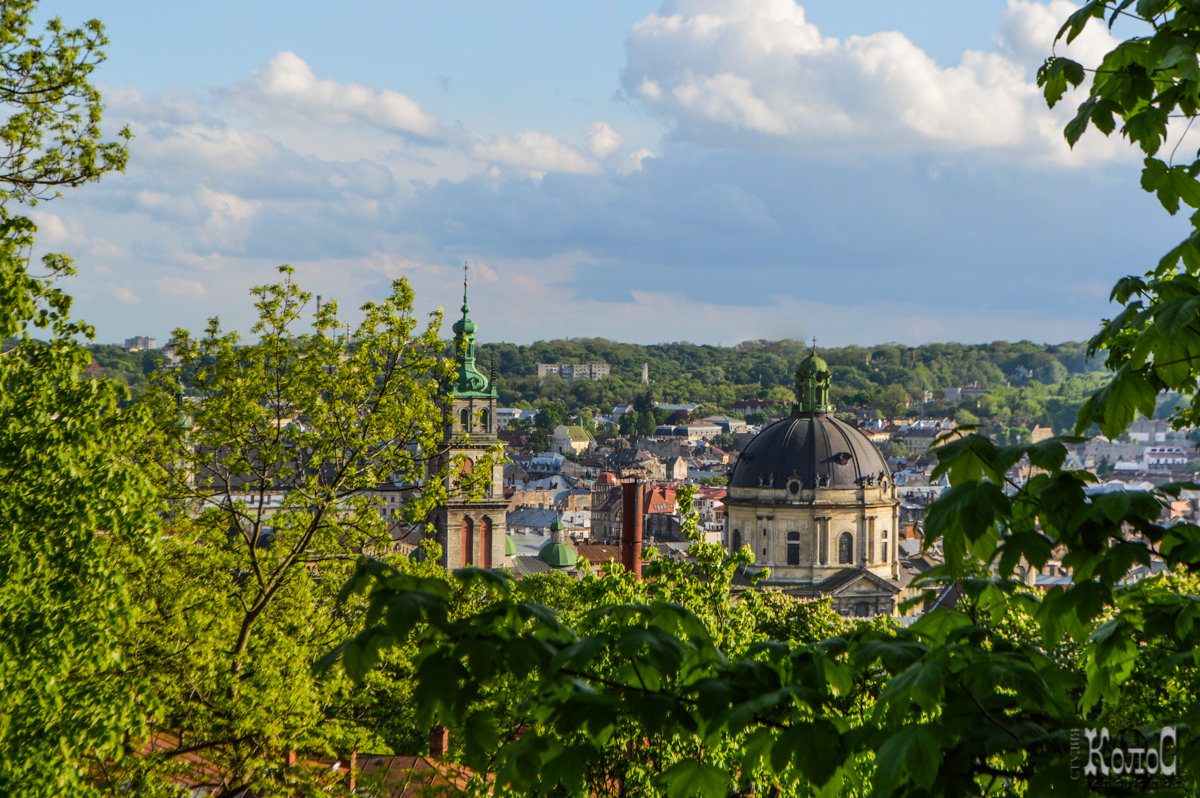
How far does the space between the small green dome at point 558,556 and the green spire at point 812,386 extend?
1175 inches

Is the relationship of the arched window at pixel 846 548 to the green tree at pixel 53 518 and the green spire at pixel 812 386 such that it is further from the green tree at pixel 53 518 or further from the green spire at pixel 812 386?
the green tree at pixel 53 518

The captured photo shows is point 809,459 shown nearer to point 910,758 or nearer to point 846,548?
point 846,548

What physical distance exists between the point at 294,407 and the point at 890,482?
54.5 m

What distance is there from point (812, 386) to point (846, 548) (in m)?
9.78

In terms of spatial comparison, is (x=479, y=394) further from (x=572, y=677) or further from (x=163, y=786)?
(x=572, y=677)

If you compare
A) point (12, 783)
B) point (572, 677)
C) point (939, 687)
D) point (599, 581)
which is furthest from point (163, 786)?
point (939, 687)

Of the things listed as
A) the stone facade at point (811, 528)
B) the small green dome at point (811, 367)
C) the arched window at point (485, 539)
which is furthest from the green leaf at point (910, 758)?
the arched window at point (485, 539)

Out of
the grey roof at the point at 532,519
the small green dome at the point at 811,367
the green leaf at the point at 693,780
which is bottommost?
the grey roof at the point at 532,519

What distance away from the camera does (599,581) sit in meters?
21.2

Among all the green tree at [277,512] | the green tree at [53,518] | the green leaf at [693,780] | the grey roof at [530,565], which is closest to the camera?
the green leaf at [693,780]

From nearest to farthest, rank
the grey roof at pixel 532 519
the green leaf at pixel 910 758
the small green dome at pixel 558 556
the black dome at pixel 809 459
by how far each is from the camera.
Answer: the green leaf at pixel 910 758, the black dome at pixel 809 459, the small green dome at pixel 558 556, the grey roof at pixel 532 519

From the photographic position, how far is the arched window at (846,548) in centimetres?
6688

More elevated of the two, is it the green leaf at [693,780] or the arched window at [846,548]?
the green leaf at [693,780]

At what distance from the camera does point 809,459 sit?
67188mm
